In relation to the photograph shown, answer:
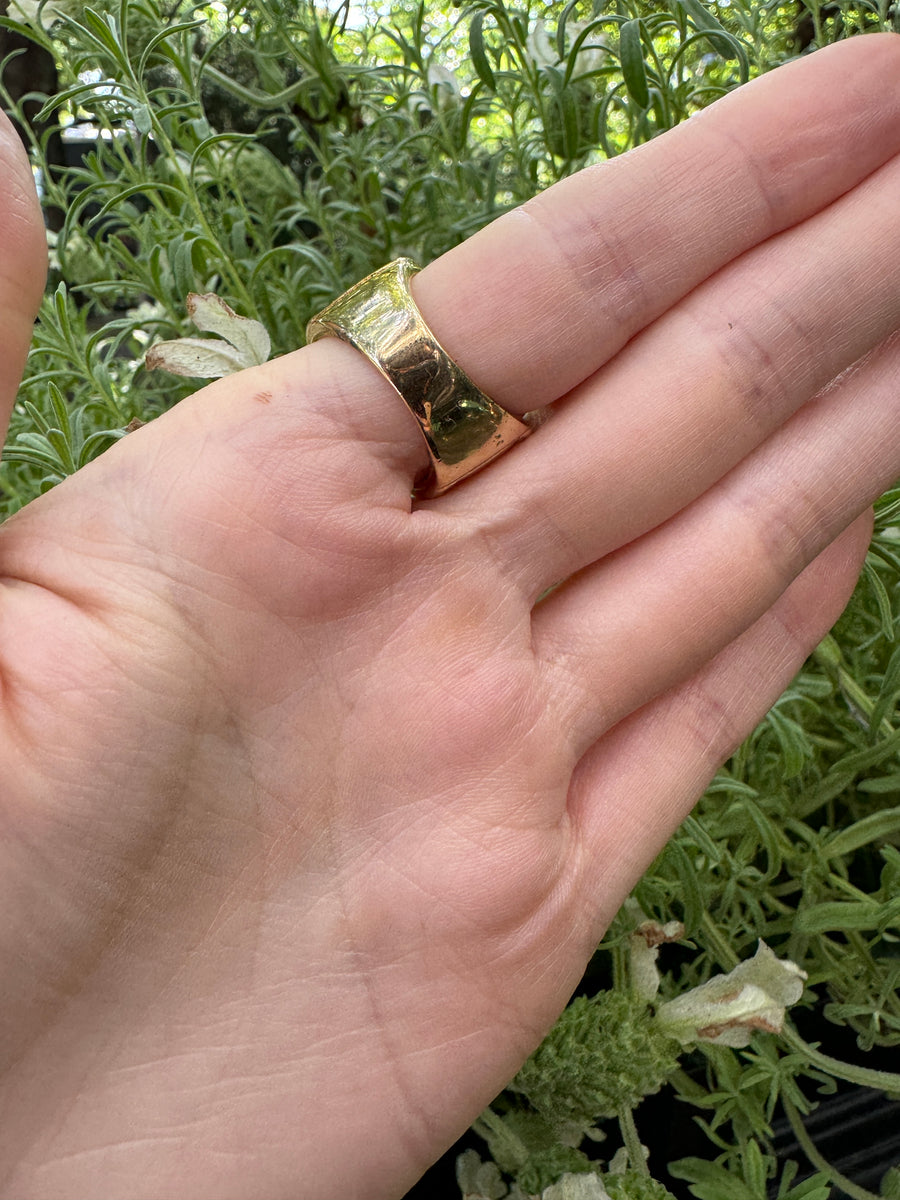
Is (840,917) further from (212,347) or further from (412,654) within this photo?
(212,347)

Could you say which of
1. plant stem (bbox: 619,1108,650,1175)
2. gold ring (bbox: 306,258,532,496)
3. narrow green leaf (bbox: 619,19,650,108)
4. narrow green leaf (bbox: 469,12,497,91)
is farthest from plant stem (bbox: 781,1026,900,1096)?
narrow green leaf (bbox: 469,12,497,91)

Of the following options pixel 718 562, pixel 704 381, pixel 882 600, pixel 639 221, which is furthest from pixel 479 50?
pixel 882 600

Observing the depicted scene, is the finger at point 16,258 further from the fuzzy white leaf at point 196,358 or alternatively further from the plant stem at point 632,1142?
the plant stem at point 632,1142

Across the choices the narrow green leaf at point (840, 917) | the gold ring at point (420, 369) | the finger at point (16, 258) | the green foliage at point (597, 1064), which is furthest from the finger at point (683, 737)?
the finger at point (16, 258)

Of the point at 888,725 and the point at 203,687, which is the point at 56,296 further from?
the point at 888,725

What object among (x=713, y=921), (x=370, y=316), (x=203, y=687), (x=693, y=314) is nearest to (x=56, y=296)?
(x=370, y=316)

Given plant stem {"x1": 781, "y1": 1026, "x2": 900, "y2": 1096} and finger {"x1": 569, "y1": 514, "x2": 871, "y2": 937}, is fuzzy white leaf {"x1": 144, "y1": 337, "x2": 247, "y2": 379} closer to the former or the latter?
finger {"x1": 569, "y1": 514, "x2": 871, "y2": 937}

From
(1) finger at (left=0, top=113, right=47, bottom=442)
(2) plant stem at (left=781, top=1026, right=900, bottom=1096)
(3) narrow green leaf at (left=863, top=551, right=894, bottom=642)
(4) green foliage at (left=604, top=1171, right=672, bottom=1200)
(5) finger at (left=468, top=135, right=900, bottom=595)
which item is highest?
(1) finger at (left=0, top=113, right=47, bottom=442)
